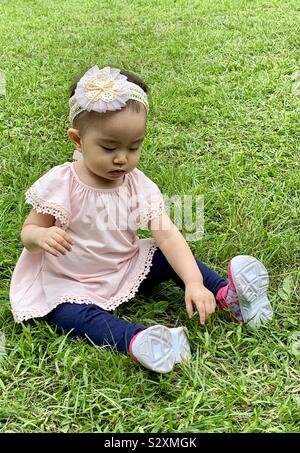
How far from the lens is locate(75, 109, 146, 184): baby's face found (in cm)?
179

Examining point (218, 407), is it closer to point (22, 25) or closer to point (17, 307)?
point (17, 307)

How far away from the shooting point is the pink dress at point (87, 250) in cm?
190

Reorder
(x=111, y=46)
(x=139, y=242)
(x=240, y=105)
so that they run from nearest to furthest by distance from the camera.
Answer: (x=139, y=242)
(x=240, y=105)
(x=111, y=46)

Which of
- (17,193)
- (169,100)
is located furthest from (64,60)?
(17,193)

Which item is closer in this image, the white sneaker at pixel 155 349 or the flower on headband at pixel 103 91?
the white sneaker at pixel 155 349

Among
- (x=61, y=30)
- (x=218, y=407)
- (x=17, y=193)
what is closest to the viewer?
(x=218, y=407)

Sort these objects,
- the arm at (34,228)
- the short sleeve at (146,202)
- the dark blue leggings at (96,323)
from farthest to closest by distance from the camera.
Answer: the short sleeve at (146,202) < the arm at (34,228) < the dark blue leggings at (96,323)

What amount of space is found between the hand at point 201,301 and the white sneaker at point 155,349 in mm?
159

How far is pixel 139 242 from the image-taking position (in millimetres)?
2064

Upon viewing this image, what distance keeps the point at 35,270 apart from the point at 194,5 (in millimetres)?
4964

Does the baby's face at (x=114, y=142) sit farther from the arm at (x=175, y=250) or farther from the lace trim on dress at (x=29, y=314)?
the lace trim on dress at (x=29, y=314)

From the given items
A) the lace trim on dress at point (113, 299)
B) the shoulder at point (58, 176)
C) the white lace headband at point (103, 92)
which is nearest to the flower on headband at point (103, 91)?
the white lace headband at point (103, 92)

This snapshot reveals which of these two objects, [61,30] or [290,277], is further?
[61,30]

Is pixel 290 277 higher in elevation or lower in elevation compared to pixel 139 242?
lower
